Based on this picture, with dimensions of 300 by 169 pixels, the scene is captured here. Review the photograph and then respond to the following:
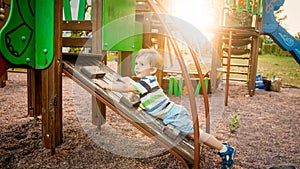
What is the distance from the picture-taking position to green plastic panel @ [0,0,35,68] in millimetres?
2014

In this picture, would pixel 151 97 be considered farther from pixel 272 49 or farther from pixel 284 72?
pixel 272 49

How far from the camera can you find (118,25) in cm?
341

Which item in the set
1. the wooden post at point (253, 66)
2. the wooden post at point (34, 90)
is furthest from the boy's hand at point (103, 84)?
the wooden post at point (253, 66)

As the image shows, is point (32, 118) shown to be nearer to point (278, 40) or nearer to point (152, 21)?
point (152, 21)

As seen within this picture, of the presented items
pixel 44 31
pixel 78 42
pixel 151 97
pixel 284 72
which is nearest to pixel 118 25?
pixel 78 42

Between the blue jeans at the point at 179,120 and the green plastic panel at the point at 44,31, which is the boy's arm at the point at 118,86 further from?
the green plastic panel at the point at 44,31

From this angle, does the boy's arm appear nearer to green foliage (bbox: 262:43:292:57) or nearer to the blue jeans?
the blue jeans

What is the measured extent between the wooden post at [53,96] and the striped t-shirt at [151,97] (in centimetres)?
67

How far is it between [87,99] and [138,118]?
11.3 feet

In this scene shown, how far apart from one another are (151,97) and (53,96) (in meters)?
0.86

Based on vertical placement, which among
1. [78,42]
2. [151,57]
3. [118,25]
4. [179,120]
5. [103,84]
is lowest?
[179,120]

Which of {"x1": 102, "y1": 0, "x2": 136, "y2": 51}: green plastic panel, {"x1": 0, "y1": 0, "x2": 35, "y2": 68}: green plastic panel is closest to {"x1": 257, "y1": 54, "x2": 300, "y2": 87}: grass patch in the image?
{"x1": 102, "y1": 0, "x2": 136, "y2": 51}: green plastic panel

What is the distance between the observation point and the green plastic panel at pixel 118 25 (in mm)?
3230

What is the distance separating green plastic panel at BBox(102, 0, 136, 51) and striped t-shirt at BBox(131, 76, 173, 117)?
102 centimetres
